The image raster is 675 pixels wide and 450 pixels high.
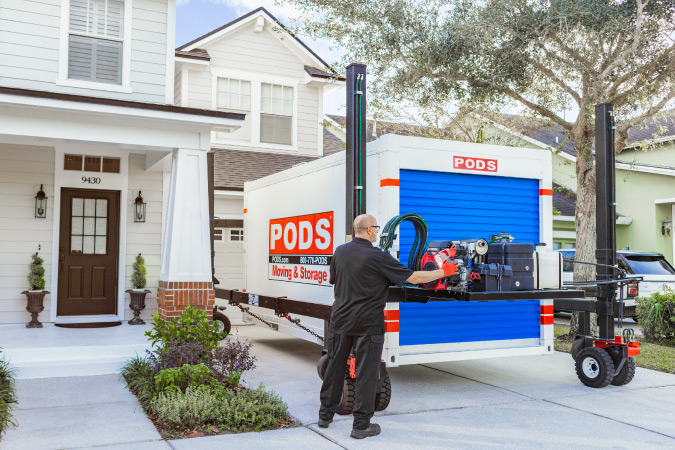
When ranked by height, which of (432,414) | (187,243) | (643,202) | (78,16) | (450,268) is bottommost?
(432,414)

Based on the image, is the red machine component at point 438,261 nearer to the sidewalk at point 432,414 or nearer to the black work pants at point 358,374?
the black work pants at point 358,374

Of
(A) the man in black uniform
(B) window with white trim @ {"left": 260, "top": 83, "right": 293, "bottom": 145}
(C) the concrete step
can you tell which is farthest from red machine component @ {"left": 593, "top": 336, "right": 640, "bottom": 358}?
(B) window with white trim @ {"left": 260, "top": 83, "right": 293, "bottom": 145}

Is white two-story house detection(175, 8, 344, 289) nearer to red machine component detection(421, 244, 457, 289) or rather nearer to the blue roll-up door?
the blue roll-up door

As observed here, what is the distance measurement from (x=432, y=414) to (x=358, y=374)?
48.0 inches

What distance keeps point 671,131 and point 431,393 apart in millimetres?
16457

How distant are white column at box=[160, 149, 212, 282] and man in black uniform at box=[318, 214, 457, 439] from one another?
11.9ft

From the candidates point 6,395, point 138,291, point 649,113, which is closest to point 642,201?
point 649,113

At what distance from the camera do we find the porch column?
8.47 metres

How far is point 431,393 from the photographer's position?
22.8 ft

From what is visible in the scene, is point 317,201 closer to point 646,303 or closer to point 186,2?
point 186,2

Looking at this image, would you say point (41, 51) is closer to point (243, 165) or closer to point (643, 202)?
point (243, 165)

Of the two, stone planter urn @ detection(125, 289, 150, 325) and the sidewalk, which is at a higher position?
stone planter urn @ detection(125, 289, 150, 325)

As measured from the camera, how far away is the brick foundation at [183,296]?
332 inches

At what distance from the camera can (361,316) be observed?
5277 mm
